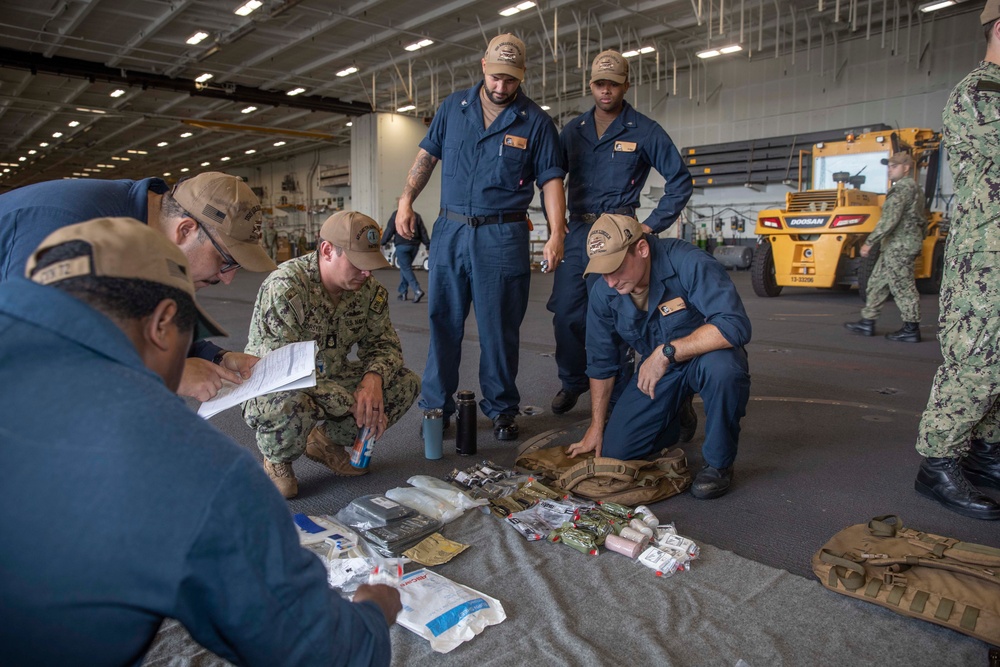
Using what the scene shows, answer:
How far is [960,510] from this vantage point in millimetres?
2338

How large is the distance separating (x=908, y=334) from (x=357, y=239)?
495 centimetres

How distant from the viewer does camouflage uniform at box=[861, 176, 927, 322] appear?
571 cm

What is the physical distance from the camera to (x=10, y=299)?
75 cm

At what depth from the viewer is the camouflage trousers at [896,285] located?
5.67 meters

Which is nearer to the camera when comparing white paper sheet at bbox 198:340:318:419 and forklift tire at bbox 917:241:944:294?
white paper sheet at bbox 198:340:318:419

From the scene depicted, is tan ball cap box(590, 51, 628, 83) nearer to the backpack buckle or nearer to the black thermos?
the black thermos

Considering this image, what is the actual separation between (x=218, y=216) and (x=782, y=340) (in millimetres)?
5047

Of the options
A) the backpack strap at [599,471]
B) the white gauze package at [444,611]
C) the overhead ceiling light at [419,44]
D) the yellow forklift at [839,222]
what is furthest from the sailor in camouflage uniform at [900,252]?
the overhead ceiling light at [419,44]

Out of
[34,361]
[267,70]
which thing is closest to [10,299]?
[34,361]

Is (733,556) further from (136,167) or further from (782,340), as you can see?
Answer: (136,167)

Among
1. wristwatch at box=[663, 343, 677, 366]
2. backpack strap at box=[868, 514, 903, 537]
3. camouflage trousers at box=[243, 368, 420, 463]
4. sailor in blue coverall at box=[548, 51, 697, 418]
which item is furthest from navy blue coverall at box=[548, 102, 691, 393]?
backpack strap at box=[868, 514, 903, 537]

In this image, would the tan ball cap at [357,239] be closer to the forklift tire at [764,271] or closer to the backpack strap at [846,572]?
the backpack strap at [846,572]

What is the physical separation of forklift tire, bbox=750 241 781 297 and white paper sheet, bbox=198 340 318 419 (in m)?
7.73

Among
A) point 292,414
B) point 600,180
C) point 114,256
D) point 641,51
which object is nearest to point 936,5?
point 641,51
